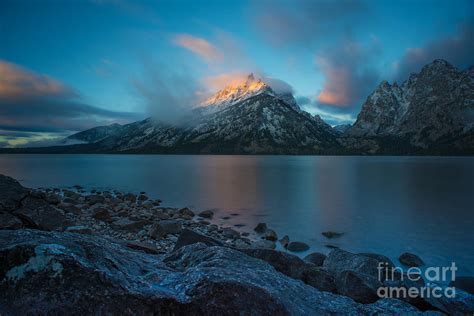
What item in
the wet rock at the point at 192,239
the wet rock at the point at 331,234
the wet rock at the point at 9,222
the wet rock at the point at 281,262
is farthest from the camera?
the wet rock at the point at 331,234

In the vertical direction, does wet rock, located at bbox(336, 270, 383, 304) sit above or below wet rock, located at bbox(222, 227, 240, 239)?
above

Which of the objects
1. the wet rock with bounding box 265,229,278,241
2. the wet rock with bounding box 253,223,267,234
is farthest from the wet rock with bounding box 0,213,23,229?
the wet rock with bounding box 253,223,267,234

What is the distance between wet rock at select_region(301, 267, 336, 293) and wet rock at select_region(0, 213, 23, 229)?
44.0 feet

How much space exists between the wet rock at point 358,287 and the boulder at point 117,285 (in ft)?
8.14

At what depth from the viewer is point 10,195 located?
50.1ft

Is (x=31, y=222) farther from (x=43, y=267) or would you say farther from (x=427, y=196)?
(x=427, y=196)

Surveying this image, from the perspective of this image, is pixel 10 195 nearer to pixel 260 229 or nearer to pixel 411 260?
pixel 260 229

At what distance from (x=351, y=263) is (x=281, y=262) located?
4.47 meters

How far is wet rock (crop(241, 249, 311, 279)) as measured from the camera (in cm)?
930

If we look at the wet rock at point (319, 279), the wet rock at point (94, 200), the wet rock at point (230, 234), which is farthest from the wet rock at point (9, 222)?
the wet rock at point (94, 200)

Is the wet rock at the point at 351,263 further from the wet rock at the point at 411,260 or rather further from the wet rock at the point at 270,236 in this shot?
the wet rock at the point at 270,236

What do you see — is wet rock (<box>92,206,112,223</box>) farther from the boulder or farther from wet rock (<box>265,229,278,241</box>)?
the boulder

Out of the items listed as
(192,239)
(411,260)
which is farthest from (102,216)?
(411,260)

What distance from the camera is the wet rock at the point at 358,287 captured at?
8227 millimetres
